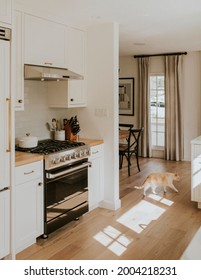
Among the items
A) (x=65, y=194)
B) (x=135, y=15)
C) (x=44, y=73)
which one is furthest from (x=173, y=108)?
(x=44, y=73)

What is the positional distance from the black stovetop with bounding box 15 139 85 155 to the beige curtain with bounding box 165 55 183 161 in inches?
165

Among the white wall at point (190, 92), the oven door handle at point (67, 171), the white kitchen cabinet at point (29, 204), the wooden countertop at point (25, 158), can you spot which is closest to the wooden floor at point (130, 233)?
the white kitchen cabinet at point (29, 204)

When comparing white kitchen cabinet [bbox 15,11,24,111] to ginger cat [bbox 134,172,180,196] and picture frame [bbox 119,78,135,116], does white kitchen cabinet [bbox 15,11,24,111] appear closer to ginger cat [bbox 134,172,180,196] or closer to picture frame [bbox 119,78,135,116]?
ginger cat [bbox 134,172,180,196]

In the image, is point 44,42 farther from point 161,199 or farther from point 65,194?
point 161,199

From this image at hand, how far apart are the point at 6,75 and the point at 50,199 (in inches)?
55.0

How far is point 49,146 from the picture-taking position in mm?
3750

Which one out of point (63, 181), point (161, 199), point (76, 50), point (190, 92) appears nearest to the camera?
point (63, 181)

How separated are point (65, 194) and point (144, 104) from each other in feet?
16.1

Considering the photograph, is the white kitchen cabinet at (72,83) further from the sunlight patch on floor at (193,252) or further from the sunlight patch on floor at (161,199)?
the sunlight patch on floor at (193,252)

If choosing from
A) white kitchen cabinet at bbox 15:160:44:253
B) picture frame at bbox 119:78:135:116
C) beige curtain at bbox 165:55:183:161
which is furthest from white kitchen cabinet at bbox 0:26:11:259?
picture frame at bbox 119:78:135:116

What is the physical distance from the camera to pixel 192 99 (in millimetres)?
7629

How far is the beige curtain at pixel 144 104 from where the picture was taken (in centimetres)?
802
